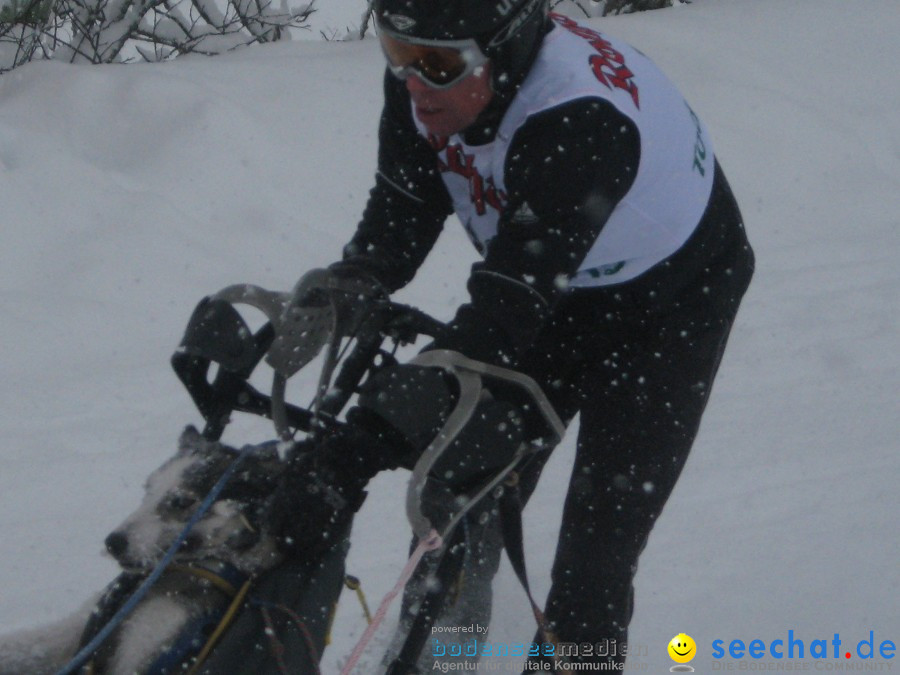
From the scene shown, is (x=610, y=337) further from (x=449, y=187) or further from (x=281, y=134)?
(x=281, y=134)

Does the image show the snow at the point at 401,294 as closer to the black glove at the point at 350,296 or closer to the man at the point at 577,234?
the man at the point at 577,234

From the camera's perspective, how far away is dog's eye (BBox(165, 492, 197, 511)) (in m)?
1.50

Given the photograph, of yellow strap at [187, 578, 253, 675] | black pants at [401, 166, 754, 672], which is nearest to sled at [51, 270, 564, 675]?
yellow strap at [187, 578, 253, 675]

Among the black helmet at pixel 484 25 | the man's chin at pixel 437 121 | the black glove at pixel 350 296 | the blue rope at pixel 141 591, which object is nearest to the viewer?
the blue rope at pixel 141 591

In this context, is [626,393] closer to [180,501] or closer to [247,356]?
[247,356]

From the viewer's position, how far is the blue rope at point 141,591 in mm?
1354

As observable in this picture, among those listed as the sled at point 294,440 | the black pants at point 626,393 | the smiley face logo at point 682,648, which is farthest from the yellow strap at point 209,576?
the smiley face logo at point 682,648

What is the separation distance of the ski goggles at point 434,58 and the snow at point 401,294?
167 centimetres

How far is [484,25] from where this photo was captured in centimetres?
164

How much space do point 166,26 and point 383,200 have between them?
5.26m

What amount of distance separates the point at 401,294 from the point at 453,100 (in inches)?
114

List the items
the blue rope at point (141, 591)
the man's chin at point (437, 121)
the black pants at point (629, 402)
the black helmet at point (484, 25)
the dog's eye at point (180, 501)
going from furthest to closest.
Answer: the black pants at point (629, 402) < the man's chin at point (437, 121) < the black helmet at point (484, 25) < the dog's eye at point (180, 501) < the blue rope at point (141, 591)

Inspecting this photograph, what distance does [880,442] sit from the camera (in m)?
3.58

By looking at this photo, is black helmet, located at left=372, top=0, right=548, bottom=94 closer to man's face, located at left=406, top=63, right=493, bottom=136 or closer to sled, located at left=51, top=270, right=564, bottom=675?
man's face, located at left=406, top=63, right=493, bottom=136
